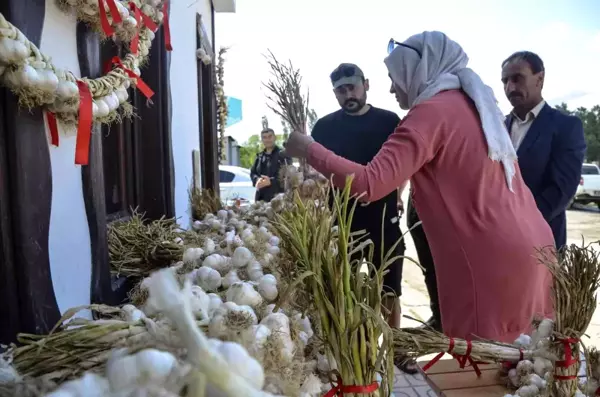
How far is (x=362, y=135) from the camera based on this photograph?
2588mm

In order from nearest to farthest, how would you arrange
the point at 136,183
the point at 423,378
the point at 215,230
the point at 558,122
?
the point at 423,378 → the point at 215,230 → the point at 136,183 → the point at 558,122

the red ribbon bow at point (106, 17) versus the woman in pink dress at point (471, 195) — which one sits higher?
the red ribbon bow at point (106, 17)

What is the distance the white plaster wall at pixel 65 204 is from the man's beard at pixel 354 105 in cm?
166

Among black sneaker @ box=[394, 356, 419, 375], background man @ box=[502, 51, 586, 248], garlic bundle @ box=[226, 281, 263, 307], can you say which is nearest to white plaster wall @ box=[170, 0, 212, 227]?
black sneaker @ box=[394, 356, 419, 375]

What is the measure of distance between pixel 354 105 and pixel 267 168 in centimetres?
185

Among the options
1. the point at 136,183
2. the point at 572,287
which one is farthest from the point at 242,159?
the point at 572,287

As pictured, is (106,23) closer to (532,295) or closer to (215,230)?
(215,230)

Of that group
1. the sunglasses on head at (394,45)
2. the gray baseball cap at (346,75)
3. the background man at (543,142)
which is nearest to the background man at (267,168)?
the gray baseball cap at (346,75)

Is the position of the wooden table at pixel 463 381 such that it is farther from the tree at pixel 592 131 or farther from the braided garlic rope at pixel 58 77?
the tree at pixel 592 131

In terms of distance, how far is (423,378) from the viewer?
4.20 feet

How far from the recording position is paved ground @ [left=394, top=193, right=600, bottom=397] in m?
1.29

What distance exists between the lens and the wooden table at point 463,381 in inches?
47.6

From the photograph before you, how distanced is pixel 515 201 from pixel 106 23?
1218 millimetres

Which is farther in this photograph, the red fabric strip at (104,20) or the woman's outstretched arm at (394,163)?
the woman's outstretched arm at (394,163)
